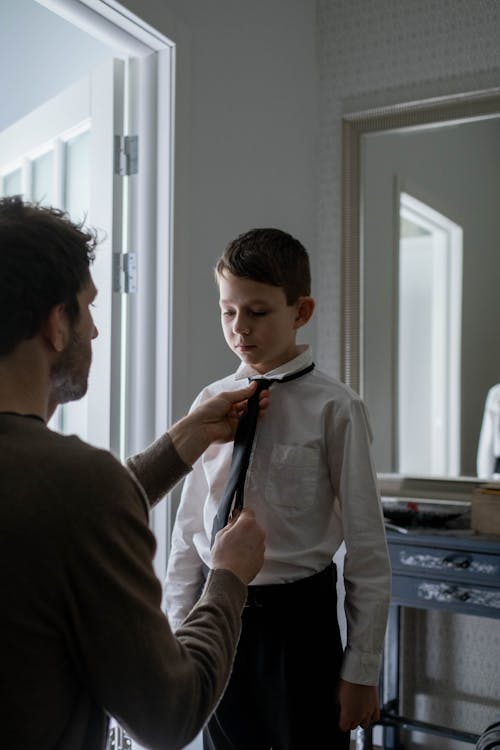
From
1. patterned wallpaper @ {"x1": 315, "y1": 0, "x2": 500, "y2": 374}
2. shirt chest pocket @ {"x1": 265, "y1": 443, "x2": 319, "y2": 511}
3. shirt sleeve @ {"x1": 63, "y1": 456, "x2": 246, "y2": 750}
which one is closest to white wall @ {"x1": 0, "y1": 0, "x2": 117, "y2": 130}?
patterned wallpaper @ {"x1": 315, "y1": 0, "x2": 500, "y2": 374}

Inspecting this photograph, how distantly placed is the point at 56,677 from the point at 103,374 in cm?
139

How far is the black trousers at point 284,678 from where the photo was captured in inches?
50.9

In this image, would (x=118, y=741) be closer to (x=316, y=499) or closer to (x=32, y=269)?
(x=316, y=499)

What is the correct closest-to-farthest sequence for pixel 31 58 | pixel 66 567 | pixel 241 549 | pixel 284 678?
pixel 66 567 → pixel 241 549 → pixel 284 678 → pixel 31 58

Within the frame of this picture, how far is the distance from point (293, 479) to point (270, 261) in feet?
1.31

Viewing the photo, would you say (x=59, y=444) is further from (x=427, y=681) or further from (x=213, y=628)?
(x=427, y=681)

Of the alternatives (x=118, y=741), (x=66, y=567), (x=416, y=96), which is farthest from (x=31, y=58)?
(x=66, y=567)

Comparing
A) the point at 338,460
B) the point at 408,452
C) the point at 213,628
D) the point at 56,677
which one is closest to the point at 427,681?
the point at 408,452

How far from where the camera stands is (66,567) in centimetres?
69

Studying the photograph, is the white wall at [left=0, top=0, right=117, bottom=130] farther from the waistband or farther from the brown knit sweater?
the brown knit sweater

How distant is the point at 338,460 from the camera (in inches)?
53.9

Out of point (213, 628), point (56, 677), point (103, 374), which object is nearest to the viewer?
point (56, 677)

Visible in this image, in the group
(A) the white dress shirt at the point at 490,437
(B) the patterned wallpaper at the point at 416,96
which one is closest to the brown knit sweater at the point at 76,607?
(A) the white dress shirt at the point at 490,437

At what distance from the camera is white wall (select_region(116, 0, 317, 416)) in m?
2.08
